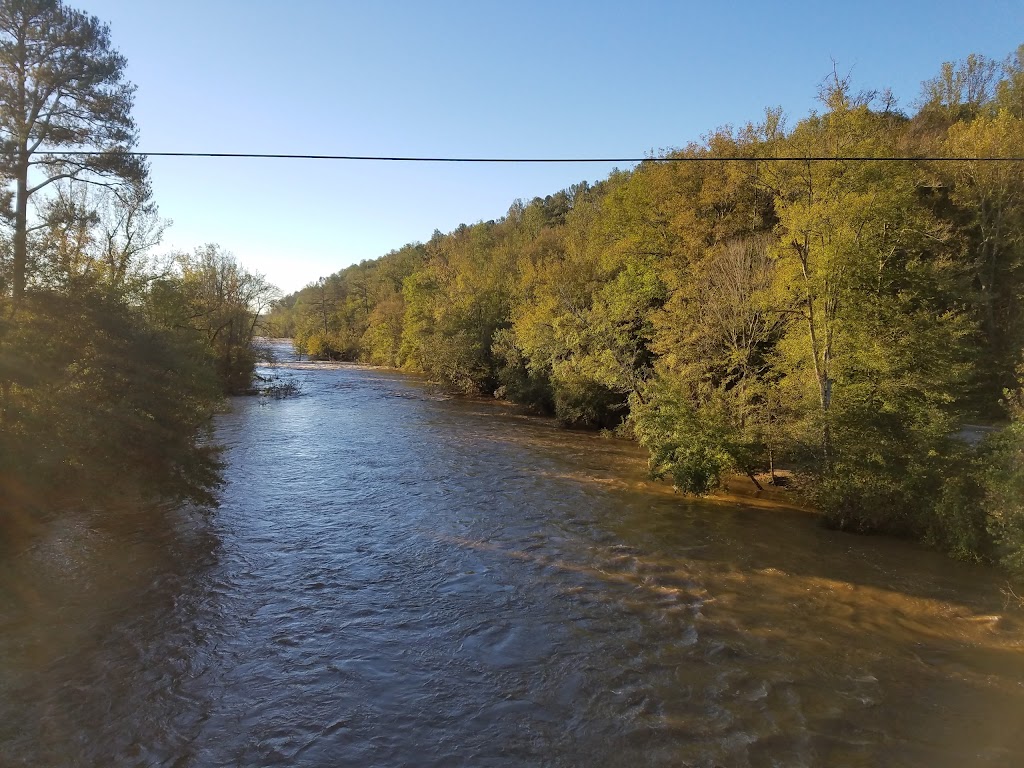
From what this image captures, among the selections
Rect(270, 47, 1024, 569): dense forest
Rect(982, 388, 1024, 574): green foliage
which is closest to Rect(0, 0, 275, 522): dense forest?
Rect(270, 47, 1024, 569): dense forest

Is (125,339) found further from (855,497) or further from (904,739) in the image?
(855,497)

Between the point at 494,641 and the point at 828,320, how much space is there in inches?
412

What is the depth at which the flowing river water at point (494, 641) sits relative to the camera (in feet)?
18.4

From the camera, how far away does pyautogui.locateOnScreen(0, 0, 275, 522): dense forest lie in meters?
9.19

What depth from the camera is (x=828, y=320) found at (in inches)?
509

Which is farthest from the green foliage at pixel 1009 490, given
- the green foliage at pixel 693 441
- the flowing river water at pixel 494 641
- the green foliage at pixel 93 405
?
the green foliage at pixel 93 405

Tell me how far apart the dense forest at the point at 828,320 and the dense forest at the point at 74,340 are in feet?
32.0

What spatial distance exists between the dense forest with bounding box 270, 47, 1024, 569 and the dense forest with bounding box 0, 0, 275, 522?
9.77 m

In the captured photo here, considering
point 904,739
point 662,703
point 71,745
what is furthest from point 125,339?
point 904,739

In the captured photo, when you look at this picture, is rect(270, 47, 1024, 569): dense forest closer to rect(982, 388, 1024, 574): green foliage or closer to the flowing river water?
rect(982, 388, 1024, 574): green foliage

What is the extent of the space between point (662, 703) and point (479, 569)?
4225mm

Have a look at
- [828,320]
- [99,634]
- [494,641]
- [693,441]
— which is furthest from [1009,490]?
[99,634]

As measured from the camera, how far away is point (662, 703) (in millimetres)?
6312

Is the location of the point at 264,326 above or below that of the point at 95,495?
above
